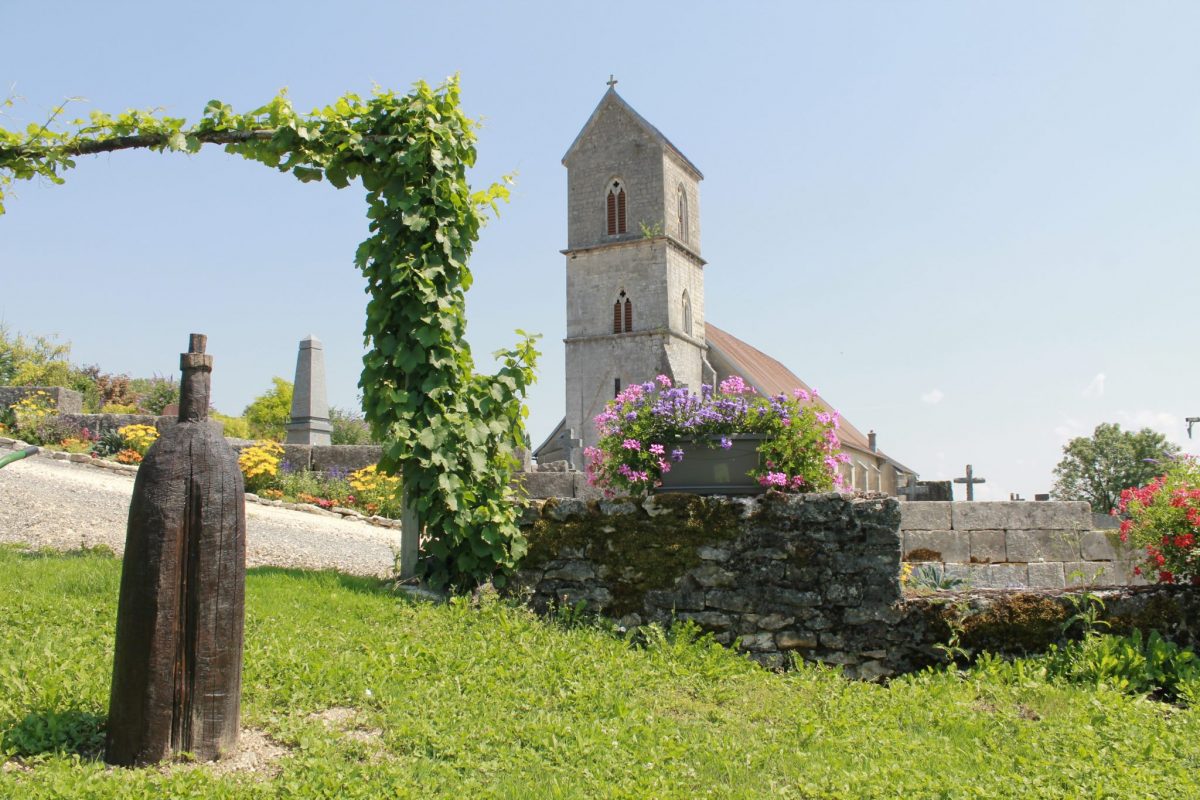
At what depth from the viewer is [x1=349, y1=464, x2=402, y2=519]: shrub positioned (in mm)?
14133

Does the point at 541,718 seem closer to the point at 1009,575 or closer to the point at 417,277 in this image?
the point at 417,277

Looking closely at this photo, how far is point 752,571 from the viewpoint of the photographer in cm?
714

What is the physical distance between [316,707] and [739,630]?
336cm

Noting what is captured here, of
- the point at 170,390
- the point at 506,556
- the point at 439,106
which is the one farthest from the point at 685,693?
the point at 170,390

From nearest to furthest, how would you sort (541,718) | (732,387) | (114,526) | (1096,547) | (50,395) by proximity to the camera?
(541,718) → (732,387) → (114,526) → (1096,547) → (50,395)

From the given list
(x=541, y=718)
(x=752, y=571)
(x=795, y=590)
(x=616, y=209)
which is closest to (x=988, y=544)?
(x=795, y=590)

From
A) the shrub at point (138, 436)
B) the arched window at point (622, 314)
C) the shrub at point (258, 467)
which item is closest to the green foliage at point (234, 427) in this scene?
the shrub at point (138, 436)

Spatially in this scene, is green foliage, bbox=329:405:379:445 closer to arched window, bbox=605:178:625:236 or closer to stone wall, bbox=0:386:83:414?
stone wall, bbox=0:386:83:414

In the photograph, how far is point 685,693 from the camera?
233 inches

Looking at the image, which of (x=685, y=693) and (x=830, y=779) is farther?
(x=685, y=693)

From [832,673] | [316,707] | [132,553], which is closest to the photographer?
[132,553]

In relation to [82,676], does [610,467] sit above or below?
above

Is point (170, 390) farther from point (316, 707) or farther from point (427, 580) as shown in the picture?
point (316, 707)

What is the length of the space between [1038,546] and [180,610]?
914cm
